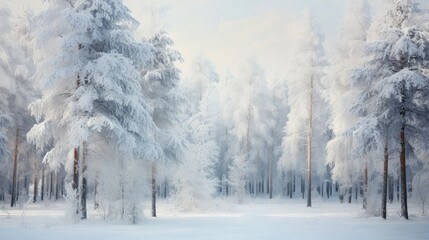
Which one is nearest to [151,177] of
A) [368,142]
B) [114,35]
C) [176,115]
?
[176,115]

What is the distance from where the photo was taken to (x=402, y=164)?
1773 centimetres

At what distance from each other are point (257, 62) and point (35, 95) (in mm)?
20226

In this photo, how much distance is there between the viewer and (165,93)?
20.4 meters

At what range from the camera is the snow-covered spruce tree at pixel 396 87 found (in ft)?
55.6

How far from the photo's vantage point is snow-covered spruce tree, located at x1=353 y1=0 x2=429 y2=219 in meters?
17.0

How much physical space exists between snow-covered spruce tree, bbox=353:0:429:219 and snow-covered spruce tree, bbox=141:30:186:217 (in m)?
9.08

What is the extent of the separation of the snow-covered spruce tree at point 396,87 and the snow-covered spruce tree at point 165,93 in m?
9.08

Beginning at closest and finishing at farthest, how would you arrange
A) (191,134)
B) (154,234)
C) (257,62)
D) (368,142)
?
(154,234) → (368,142) → (191,134) → (257,62)

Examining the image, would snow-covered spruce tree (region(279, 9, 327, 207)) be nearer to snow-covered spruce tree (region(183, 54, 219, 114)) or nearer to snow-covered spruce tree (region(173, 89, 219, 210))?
snow-covered spruce tree (region(173, 89, 219, 210))

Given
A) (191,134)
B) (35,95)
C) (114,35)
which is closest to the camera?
(114,35)

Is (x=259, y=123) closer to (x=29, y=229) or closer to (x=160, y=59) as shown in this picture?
(x=160, y=59)

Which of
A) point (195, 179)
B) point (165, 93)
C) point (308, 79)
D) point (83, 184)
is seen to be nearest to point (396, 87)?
point (165, 93)

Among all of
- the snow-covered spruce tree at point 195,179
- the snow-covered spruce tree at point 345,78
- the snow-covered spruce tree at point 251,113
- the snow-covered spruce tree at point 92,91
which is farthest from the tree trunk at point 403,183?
the snow-covered spruce tree at point 251,113

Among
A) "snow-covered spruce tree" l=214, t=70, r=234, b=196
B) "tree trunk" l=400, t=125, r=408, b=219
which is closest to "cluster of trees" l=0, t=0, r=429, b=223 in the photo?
"tree trunk" l=400, t=125, r=408, b=219
